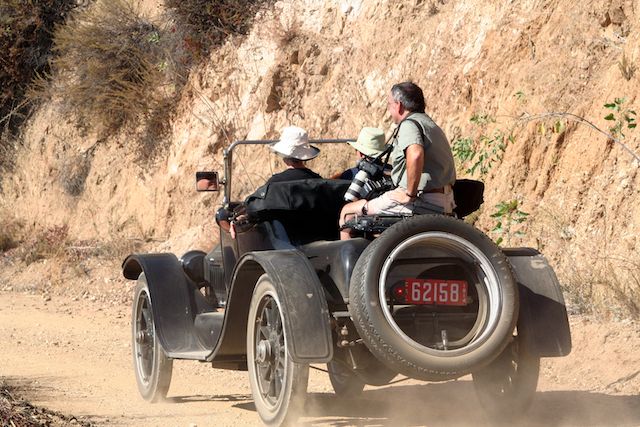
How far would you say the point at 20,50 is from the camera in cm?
2195

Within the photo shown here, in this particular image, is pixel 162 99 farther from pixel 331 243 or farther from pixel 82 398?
pixel 331 243

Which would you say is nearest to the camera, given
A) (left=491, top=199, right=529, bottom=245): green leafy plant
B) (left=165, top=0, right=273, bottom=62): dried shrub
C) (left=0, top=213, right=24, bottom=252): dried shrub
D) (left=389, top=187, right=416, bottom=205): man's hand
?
(left=389, top=187, right=416, bottom=205): man's hand

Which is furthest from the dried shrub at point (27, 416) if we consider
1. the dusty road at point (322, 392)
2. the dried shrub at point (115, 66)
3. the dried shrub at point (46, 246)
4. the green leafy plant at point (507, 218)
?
the dried shrub at point (115, 66)

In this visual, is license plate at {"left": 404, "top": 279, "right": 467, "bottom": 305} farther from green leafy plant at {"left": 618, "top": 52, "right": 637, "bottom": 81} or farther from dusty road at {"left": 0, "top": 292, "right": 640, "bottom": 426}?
green leafy plant at {"left": 618, "top": 52, "right": 637, "bottom": 81}

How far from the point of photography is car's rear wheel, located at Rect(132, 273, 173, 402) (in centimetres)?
803

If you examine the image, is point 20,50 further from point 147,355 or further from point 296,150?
point 296,150

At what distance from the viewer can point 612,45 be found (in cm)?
1189

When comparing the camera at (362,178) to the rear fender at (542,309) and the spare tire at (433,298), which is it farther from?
the rear fender at (542,309)

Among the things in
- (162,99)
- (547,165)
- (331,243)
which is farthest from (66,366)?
(162,99)

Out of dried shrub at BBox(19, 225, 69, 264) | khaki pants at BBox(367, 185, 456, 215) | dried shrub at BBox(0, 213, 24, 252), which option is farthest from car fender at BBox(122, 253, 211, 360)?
dried shrub at BBox(0, 213, 24, 252)

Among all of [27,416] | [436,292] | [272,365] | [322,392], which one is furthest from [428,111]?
[27,416]

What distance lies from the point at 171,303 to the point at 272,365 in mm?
1668

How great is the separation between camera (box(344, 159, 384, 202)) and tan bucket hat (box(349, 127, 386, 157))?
217 millimetres

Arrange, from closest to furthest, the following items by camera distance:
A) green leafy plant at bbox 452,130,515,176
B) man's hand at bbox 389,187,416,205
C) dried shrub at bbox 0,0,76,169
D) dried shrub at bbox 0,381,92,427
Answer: dried shrub at bbox 0,381,92,427 → man's hand at bbox 389,187,416,205 → green leafy plant at bbox 452,130,515,176 → dried shrub at bbox 0,0,76,169
